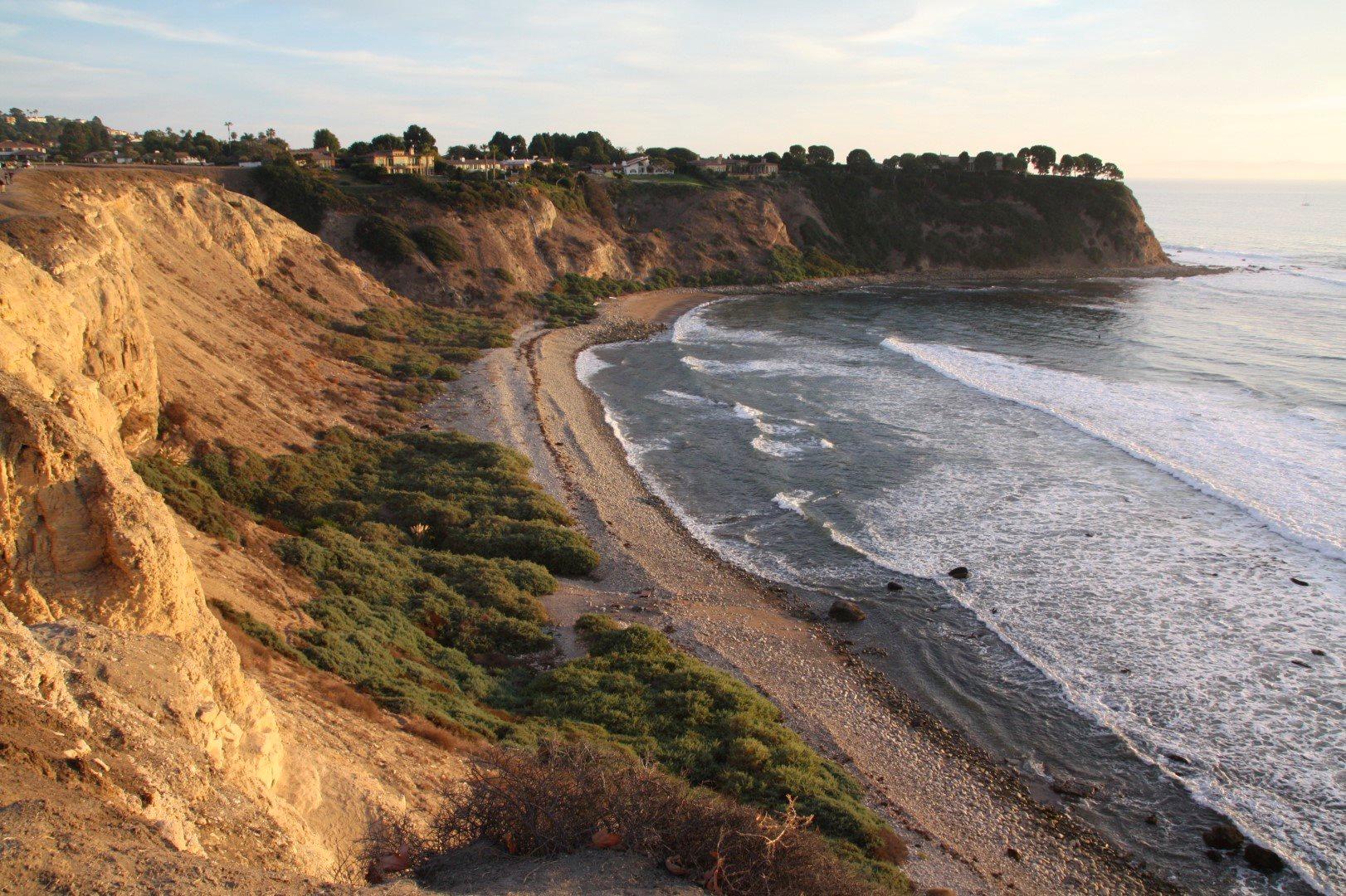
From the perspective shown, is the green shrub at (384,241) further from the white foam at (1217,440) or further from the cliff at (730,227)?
the white foam at (1217,440)

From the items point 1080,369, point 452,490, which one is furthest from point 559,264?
point 452,490

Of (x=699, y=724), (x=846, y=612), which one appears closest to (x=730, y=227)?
(x=846, y=612)

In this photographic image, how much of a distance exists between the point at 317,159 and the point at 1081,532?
2980 inches

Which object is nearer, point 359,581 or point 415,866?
point 415,866

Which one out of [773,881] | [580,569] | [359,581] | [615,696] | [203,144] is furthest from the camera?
[203,144]

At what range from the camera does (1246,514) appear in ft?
92.3

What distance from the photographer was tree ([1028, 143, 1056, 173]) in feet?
409

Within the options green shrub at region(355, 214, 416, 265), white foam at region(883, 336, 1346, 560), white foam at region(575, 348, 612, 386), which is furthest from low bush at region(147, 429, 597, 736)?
green shrub at region(355, 214, 416, 265)

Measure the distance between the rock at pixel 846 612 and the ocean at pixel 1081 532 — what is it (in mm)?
589

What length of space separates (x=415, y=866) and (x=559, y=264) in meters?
67.8

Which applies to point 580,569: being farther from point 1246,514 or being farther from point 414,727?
point 1246,514

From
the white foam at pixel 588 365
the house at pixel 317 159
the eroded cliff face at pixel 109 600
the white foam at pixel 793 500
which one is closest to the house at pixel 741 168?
the house at pixel 317 159

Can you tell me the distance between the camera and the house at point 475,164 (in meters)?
85.4

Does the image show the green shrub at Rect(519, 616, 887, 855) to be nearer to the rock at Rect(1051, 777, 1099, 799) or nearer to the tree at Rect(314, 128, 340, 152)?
the rock at Rect(1051, 777, 1099, 799)
